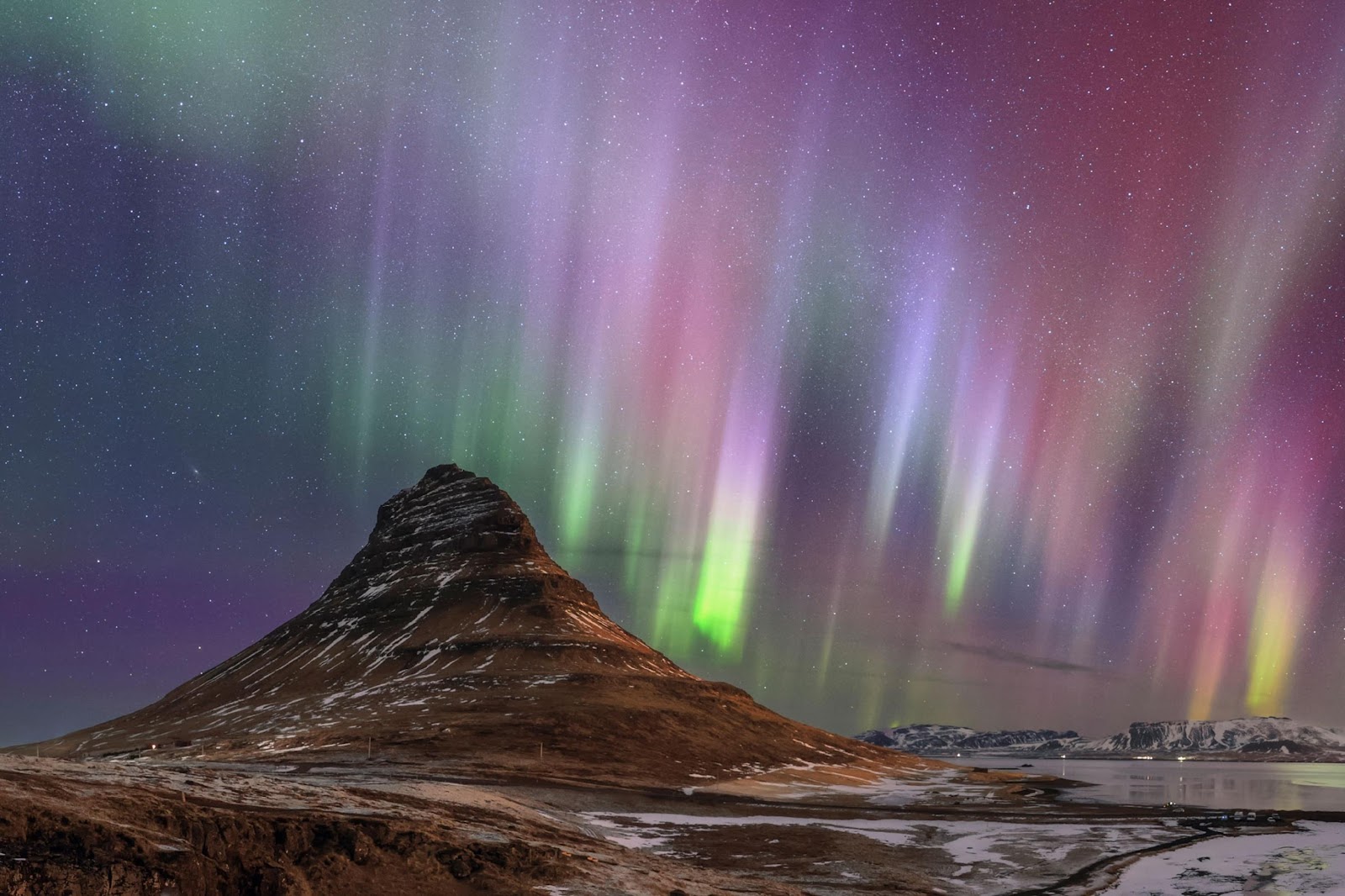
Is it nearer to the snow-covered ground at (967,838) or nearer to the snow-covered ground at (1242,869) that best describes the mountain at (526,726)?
the snow-covered ground at (967,838)

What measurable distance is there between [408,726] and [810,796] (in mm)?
66866

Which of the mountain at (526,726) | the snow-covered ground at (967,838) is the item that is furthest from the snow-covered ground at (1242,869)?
the mountain at (526,726)

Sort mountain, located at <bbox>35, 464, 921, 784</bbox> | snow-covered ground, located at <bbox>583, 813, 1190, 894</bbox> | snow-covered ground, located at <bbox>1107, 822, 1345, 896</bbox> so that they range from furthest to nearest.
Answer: mountain, located at <bbox>35, 464, 921, 784</bbox> → snow-covered ground, located at <bbox>583, 813, 1190, 894</bbox> → snow-covered ground, located at <bbox>1107, 822, 1345, 896</bbox>


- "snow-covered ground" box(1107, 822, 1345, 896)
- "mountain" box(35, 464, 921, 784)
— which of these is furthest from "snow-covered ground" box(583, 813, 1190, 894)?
"mountain" box(35, 464, 921, 784)

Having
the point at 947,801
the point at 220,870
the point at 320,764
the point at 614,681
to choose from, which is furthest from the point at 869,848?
the point at 614,681

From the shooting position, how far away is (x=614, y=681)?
583 ft

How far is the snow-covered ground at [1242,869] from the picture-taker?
44.2m

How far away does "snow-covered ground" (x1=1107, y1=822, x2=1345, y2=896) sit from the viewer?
145 ft

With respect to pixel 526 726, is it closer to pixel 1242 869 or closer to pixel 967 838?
pixel 967 838

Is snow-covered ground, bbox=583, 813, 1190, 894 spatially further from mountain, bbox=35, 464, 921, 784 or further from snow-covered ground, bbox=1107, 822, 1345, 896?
mountain, bbox=35, 464, 921, 784

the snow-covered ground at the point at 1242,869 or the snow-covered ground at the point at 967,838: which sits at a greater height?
the snow-covered ground at the point at 1242,869

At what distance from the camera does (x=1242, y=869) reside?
50594 millimetres

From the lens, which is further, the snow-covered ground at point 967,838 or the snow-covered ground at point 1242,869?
the snow-covered ground at point 967,838

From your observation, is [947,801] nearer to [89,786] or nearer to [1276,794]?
[1276,794]
